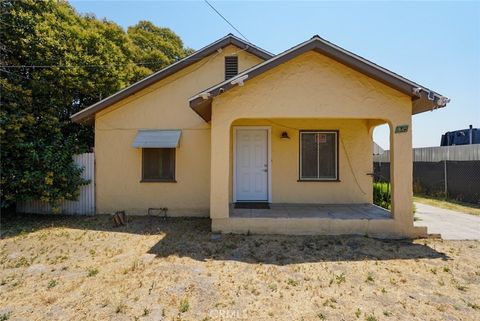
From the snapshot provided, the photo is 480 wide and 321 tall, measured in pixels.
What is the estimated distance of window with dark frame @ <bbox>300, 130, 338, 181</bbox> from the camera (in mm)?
8828

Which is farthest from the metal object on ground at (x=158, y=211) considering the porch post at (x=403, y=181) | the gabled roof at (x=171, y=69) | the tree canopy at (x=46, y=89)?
the porch post at (x=403, y=181)

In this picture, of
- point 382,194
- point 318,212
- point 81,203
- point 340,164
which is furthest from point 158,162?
point 382,194

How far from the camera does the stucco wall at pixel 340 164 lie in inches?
344

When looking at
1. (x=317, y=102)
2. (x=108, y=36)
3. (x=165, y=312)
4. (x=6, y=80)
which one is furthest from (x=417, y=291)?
(x=108, y=36)

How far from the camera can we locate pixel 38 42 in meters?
9.29

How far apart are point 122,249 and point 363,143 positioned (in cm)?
792

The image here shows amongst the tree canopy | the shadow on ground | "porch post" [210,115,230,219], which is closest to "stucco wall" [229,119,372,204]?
"porch post" [210,115,230,219]

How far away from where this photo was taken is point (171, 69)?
28.5 feet

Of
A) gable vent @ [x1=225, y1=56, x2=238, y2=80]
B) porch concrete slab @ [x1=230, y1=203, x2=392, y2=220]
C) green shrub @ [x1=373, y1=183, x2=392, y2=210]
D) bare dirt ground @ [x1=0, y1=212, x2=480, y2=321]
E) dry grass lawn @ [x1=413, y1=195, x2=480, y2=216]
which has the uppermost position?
gable vent @ [x1=225, y1=56, x2=238, y2=80]

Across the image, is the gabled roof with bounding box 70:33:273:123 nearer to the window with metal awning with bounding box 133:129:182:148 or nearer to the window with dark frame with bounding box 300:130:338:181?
the window with metal awning with bounding box 133:129:182:148

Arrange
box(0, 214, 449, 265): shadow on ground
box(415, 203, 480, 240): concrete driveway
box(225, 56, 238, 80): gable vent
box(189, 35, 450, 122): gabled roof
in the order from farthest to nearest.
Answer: box(225, 56, 238, 80): gable vent < box(415, 203, 480, 240): concrete driveway < box(189, 35, 450, 122): gabled roof < box(0, 214, 449, 265): shadow on ground

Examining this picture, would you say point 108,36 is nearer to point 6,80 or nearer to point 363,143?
point 6,80

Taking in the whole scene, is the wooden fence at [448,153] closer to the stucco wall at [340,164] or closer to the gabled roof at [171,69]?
the stucco wall at [340,164]

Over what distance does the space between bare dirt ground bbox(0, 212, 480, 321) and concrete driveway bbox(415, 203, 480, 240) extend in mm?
565
